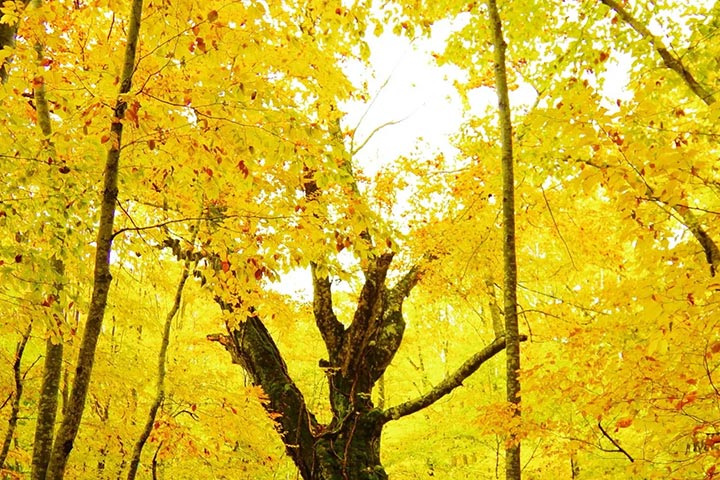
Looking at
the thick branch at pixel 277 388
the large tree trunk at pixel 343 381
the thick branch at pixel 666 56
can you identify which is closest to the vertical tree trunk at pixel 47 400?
the large tree trunk at pixel 343 381

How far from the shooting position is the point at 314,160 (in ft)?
9.61

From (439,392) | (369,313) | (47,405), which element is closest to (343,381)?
(369,313)

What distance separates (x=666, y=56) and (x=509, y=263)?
9.57 feet

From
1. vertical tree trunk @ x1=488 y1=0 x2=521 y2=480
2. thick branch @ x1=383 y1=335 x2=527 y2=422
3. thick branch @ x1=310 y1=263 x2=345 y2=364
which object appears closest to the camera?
vertical tree trunk @ x1=488 y1=0 x2=521 y2=480

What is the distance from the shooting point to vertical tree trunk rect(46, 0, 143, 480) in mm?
2457

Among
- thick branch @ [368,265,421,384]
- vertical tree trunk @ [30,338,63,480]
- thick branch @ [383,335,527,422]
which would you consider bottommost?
vertical tree trunk @ [30,338,63,480]

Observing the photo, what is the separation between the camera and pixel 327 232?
3303 mm

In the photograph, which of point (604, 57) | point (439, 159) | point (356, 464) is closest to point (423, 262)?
point (439, 159)

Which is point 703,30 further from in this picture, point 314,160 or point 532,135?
point 314,160

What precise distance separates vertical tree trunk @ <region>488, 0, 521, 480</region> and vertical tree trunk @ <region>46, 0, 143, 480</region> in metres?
3.25

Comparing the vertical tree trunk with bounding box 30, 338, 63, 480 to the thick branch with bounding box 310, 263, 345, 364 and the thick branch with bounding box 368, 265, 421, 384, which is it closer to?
the thick branch with bounding box 310, 263, 345, 364

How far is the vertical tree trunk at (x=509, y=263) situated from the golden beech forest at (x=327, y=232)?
21 millimetres

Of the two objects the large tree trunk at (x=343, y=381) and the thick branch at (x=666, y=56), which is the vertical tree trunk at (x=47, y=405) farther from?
the thick branch at (x=666, y=56)

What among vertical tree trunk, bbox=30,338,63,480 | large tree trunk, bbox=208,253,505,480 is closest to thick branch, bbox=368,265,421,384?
large tree trunk, bbox=208,253,505,480
